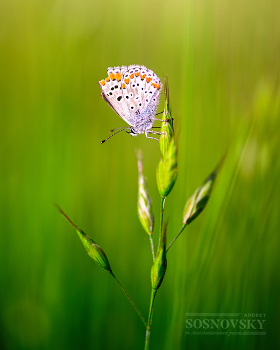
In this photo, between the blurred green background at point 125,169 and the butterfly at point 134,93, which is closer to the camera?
the blurred green background at point 125,169

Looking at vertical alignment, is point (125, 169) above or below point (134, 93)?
below

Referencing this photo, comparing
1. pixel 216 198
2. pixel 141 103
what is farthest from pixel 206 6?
pixel 216 198

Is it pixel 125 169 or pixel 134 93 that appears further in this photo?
pixel 125 169

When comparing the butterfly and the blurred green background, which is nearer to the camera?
the blurred green background
